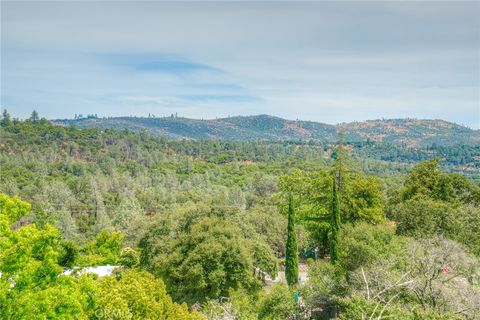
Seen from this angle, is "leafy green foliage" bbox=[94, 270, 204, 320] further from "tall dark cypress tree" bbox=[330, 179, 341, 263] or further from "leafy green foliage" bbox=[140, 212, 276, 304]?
"tall dark cypress tree" bbox=[330, 179, 341, 263]

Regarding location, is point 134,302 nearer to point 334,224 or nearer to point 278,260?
point 334,224

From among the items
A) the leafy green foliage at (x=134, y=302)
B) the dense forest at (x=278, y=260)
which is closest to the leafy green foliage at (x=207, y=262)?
the dense forest at (x=278, y=260)

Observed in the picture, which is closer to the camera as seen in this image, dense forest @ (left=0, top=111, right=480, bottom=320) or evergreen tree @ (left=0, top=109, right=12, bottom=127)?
dense forest @ (left=0, top=111, right=480, bottom=320)

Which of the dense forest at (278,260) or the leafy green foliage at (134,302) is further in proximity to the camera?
the leafy green foliage at (134,302)

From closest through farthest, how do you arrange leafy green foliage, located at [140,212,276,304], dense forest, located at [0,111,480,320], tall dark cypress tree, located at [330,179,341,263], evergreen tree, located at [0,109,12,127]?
1. dense forest, located at [0,111,480,320]
2. leafy green foliage, located at [140,212,276,304]
3. tall dark cypress tree, located at [330,179,341,263]
4. evergreen tree, located at [0,109,12,127]

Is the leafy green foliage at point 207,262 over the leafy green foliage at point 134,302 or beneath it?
beneath

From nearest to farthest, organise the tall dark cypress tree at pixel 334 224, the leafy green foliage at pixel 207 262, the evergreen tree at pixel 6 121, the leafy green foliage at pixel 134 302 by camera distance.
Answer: the leafy green foliage at pixel 134 302, the leafy green foliage at pixel 207 262, the tall dark cypress tree at pixel 334 224, the evergreen tree at pixel 6 121

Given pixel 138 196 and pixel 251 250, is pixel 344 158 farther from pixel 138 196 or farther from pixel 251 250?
pixel 138 196

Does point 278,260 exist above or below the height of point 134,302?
below

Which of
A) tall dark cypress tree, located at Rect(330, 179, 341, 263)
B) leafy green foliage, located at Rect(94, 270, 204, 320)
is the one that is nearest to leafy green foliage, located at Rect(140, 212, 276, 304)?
tall dark cypress tree, located at Rect(330, 179, 341, 263)

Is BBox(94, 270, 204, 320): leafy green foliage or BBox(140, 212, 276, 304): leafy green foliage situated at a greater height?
BBox(94, 270, 204, 320): leafy green foliage

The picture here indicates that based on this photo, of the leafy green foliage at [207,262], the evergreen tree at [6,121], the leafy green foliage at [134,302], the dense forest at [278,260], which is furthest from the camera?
the evergreen tree at [6,121]

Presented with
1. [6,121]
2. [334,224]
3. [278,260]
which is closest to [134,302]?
[334,224]

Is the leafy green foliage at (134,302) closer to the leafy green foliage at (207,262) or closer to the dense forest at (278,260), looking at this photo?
the dense forest at (278,260)
